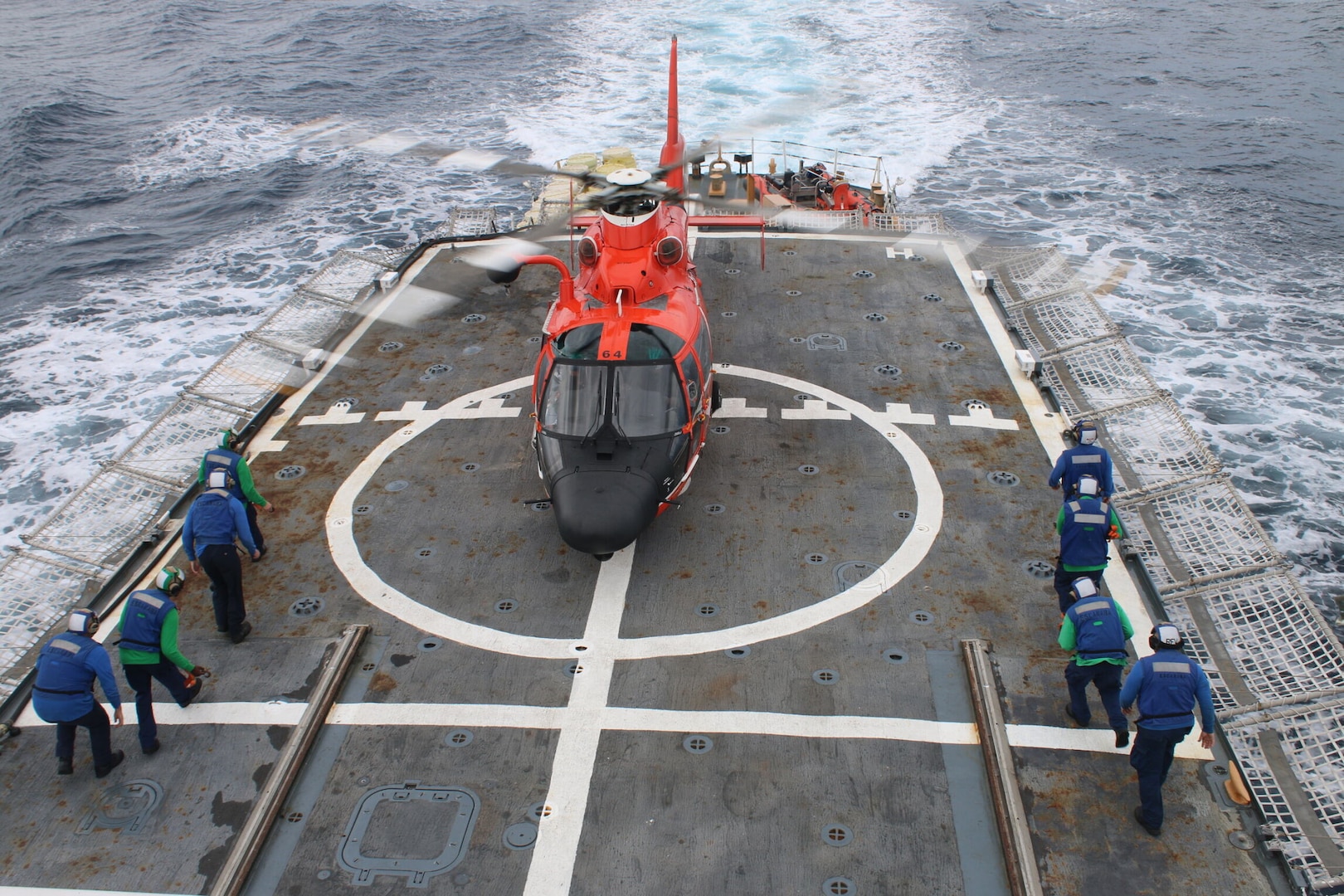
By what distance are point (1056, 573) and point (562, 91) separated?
36.2 meters

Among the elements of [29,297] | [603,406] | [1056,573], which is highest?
[603,406]

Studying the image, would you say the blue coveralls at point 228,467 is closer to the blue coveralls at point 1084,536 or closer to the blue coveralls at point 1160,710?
the blue coveralls at point 1084,536

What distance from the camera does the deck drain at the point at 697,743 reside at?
25.5ft

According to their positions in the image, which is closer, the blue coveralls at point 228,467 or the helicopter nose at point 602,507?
the helicopter nose at point 602,507

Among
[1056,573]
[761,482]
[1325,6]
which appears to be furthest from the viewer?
[1325,6]

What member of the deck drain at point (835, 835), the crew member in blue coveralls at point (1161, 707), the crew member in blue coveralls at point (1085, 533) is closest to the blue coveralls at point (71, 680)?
the deck drain at point (835, 835)

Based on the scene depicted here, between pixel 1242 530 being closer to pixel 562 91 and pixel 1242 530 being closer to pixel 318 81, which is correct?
pixel 562 91

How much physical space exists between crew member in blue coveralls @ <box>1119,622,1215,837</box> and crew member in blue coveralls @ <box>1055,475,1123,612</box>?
163cm

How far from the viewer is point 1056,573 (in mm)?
9016

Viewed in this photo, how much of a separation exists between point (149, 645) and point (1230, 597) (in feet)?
34.2

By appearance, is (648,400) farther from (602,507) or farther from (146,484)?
(146,484)

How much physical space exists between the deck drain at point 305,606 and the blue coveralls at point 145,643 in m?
1.62

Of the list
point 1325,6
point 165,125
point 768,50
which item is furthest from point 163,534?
point 1325,6

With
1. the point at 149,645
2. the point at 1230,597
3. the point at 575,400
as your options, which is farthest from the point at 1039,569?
the point at 149,645
